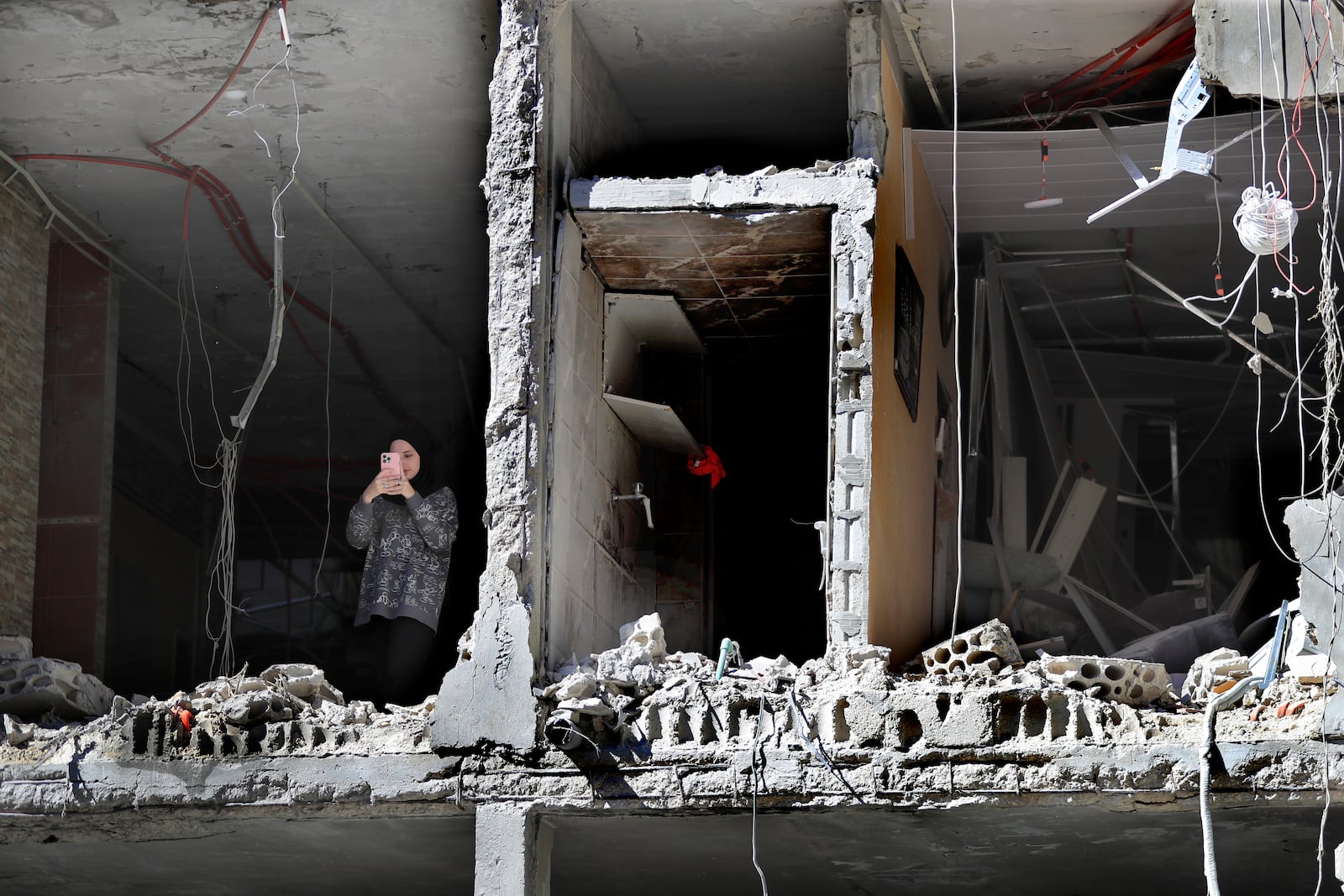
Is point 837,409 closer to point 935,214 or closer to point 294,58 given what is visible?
point 935,214

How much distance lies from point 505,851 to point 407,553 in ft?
8.96

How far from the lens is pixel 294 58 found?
11328 millimetres

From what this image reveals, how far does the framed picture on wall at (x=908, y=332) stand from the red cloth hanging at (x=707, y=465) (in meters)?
1.45

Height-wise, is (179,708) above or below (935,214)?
below

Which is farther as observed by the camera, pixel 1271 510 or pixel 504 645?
pixel 1271 510

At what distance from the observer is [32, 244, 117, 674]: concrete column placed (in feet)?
41.2

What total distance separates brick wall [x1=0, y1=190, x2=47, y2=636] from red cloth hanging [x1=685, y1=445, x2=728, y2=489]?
445cm

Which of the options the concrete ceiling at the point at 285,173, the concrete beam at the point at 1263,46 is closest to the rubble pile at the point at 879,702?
the concrete beam at the point at 1263,46

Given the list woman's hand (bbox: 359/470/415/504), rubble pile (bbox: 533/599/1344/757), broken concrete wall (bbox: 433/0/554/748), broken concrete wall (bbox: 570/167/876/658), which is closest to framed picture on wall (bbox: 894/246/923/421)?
broken concrete wall (bbox: 570/167/876/658)

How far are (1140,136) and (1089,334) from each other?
461cm

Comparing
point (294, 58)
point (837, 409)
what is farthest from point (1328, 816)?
point (294, 58)

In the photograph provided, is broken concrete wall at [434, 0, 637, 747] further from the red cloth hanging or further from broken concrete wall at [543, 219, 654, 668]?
the red cloth hanging

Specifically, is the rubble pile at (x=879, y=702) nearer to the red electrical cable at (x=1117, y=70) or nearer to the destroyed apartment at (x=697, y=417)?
the destroyed apartment at (x=697, y=417)

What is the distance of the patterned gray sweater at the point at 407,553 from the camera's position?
11320mm
